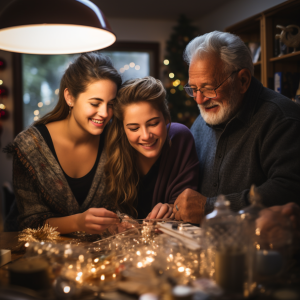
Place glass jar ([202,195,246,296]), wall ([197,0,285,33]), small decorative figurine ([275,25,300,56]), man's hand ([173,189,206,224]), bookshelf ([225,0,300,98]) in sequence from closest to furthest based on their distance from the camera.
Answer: glass jar ([202,195,246,296]) → man's hand ([173,189,206,224]) → small decorative figurine ([275,25,300,56]) → bookshelf ([225,0,300,98]) → wall ([197,0,285,33])

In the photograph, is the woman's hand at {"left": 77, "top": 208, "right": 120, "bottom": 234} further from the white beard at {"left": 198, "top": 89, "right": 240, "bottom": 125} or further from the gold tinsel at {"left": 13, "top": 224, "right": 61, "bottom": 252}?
the white beard at {"left": 198, "top": 89, "right": 240, "bottom": 125}

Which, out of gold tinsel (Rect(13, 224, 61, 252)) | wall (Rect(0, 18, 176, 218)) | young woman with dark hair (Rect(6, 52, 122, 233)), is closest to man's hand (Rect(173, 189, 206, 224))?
young woman with dark hair (Rect(6, 52, 122, 233))

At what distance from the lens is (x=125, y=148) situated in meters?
1.74

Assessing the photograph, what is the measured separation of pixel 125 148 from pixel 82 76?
1.47 ft

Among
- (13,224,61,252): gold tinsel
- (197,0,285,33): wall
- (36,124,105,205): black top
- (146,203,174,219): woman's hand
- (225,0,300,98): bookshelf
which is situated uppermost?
(197,0,285,33): wall

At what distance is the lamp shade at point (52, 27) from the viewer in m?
1.14

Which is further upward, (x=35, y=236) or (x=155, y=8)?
(x=155, y=8)

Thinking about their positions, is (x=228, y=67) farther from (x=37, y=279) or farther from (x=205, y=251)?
(x=37, y=279)

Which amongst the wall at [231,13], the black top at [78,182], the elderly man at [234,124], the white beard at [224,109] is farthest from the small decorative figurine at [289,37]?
the black top at [78,182]

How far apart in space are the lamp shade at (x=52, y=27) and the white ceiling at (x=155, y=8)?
3.69 meters

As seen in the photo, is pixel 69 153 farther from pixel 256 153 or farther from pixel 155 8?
pixel 155 8

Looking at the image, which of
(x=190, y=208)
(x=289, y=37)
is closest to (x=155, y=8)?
(x=289, y=37)

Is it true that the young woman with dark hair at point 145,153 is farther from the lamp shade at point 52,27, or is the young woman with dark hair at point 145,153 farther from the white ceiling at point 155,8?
the white ceiling at point 155,8

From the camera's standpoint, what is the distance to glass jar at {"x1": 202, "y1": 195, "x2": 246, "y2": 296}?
0.78 m
